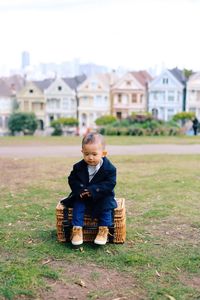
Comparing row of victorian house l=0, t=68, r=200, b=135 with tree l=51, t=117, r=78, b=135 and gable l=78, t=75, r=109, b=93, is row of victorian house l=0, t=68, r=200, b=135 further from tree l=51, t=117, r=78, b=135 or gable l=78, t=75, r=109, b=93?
tree l=51, t=117, r=78, b=135

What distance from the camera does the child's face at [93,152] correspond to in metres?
4.55

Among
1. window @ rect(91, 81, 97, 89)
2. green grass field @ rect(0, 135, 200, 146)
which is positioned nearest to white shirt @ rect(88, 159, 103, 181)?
green grass field @ rect(0, 135, 200, 146)

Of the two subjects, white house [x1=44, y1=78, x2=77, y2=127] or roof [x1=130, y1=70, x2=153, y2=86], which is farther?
white house [x1=44, y1=78, x2=77, y2=127]

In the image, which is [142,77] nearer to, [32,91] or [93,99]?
[93,99]

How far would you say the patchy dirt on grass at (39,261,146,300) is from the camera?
3428 mm

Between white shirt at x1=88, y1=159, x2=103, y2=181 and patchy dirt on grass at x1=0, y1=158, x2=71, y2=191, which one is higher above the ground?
white shirt at x1=88, y1=159, x2=103, y2=181

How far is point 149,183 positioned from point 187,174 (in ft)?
5.11

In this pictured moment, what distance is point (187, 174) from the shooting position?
31.7 ft

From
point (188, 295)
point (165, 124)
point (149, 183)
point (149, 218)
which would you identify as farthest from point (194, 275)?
point (165, 124)

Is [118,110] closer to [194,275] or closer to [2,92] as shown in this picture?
[2,92]

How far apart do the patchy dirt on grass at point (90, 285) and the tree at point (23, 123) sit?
3230 centimetres

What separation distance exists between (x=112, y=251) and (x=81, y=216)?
0.48m

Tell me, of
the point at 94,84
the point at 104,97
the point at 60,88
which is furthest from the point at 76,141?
the point at 60,88

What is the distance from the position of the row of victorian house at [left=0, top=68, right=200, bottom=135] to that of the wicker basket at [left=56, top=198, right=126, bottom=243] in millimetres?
34072
